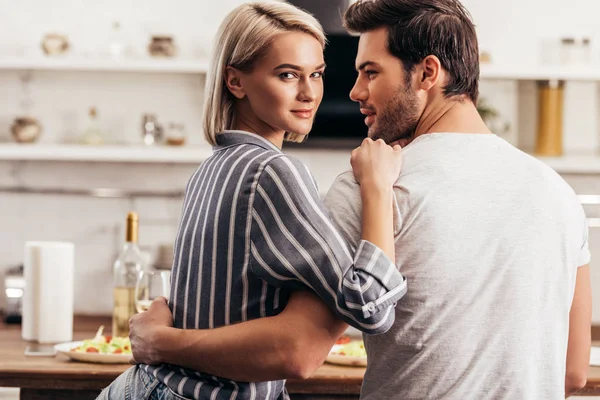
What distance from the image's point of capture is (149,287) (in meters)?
2.30

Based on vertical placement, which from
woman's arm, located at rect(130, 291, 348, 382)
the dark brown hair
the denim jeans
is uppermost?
the dark brown hair

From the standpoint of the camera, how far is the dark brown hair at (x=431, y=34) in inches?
53.6

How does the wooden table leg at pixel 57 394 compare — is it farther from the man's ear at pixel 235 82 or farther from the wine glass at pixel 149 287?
the man's ear at pixel 235 82

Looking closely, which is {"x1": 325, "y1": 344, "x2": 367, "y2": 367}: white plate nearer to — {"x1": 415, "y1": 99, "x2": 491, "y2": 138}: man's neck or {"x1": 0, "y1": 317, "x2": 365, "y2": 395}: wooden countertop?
{"x1": 0, "y1": 317, "x2": 365, "y2": 395}: wooden countertop

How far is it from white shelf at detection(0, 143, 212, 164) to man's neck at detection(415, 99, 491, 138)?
2504 mm

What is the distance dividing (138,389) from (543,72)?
116 inches

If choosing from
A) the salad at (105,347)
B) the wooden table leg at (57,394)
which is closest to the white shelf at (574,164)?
the salad at (105,347)

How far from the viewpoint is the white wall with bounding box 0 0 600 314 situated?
4090 mm

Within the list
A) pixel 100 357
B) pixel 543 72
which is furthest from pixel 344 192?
pixel 543 72

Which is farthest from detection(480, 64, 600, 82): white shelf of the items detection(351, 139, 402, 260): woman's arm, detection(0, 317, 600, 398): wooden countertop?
detection(351, 139, 402, 260): woman's arm

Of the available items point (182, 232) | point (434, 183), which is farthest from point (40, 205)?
point (434, 183)

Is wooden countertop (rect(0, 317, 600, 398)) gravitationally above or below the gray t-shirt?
below

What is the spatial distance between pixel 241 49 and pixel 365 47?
20 cm

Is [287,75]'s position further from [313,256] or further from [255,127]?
[313,256]
